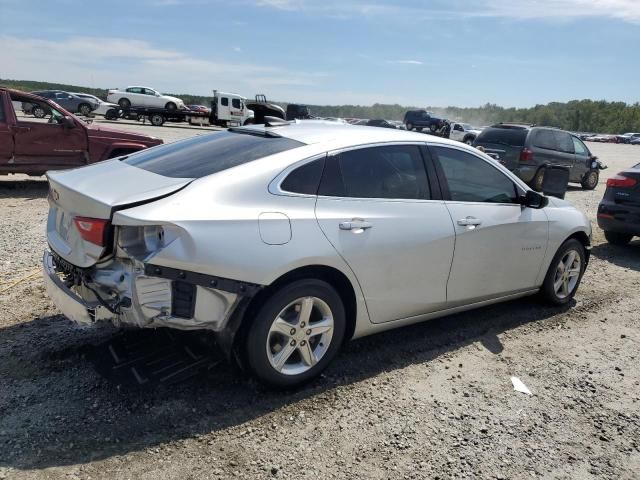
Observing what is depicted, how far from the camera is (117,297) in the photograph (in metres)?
2.95

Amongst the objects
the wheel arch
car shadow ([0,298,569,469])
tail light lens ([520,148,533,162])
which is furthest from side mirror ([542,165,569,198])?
tail light lens ([520,148,533,162])

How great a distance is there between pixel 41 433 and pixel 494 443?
97.0 inches

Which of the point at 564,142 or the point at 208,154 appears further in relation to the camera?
the point at 564,142

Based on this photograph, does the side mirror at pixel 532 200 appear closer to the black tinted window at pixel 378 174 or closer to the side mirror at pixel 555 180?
the side mirror at pixel 555 180

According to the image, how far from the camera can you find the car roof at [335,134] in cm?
368

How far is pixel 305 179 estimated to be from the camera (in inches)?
133

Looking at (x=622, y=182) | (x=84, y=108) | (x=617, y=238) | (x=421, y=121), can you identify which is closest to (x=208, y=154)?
(x=622, y=182)

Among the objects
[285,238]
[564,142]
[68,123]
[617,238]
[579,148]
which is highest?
[564,142]

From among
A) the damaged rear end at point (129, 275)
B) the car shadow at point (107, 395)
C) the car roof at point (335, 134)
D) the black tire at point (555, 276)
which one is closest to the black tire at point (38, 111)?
the car shadow at point (107, 395)

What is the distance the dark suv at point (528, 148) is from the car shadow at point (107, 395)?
31.2 ft

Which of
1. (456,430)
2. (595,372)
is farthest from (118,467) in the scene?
(595,372)

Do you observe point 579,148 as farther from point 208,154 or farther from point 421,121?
point 421,121

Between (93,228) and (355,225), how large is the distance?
1542mm

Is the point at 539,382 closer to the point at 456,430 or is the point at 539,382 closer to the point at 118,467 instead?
the point at 456,430
